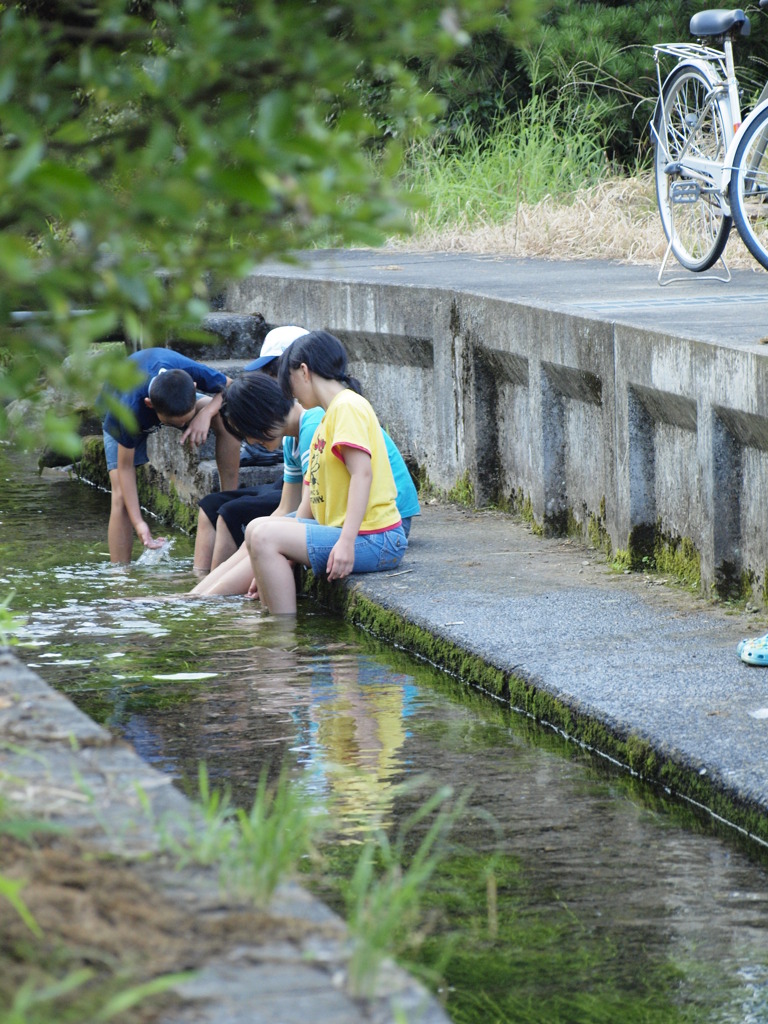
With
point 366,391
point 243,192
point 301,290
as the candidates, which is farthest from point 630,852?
point 301,290

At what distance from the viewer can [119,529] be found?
7555 millimetres

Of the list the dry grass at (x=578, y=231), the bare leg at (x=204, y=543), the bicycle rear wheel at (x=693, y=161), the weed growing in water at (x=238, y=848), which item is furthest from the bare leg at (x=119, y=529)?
the weed growing in water at (x=238, y=848)

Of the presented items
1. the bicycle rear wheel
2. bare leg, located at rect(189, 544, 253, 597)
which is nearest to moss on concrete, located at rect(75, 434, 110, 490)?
bare leg, located at rect(189, 544, 253, 597)

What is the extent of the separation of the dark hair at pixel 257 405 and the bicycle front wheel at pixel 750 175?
7.48 feet

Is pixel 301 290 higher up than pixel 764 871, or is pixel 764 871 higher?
pixel 301 290

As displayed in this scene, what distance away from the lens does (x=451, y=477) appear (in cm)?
761

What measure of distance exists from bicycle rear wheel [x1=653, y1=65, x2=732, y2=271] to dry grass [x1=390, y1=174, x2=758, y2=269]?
108 centimetres

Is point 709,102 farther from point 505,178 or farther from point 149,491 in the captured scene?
point 505,178

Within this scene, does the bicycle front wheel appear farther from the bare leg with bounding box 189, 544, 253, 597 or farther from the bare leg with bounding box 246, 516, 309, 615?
the bare leg with bounding box 189, 544, 253, 597

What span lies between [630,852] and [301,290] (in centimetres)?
603

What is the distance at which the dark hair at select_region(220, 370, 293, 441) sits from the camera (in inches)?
249

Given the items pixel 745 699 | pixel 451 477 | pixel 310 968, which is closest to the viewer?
pixel 310 968

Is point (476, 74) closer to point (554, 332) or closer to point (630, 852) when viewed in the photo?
point (554, 332)

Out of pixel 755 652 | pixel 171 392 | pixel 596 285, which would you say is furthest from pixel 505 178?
pixel 755 652
